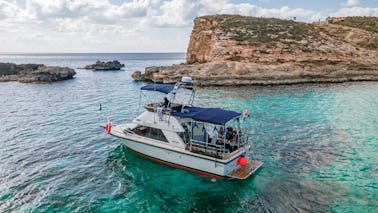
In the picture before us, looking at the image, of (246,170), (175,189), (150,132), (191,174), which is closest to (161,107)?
(150,132)

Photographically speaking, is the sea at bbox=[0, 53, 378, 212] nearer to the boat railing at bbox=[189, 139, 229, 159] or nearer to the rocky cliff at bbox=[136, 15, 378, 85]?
the boat railing at bbox=[189, 139, 229, 159]

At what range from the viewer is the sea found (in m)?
14.2

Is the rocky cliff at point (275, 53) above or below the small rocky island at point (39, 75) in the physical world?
above

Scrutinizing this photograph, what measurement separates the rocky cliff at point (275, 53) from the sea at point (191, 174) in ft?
56.9

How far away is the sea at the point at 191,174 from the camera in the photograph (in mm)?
14156

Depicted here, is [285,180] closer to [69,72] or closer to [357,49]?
[357,49]

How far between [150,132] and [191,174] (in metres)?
3.68

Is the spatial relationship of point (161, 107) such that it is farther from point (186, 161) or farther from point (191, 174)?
point (191, 174)

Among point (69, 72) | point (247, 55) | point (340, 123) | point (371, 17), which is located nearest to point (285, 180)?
point (340, 123)

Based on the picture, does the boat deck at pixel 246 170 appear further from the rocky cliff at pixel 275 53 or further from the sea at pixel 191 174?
the rocky cliff at pixel 275 53

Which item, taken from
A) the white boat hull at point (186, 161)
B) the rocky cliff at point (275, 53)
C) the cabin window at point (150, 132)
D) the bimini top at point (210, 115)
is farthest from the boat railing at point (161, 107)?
the rocky cliff at point (275, 53)

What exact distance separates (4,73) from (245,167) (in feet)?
237

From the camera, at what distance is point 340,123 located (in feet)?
85.3

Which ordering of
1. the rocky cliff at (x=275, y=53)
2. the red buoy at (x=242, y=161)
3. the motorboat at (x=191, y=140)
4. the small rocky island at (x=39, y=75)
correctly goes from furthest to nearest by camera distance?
the small rocky island at (x=39, y=75) < the rocky cliff at (x=275, y=53) < the motorboat at (x=191, y=140) < the red buoy at (x=242, y=161)
